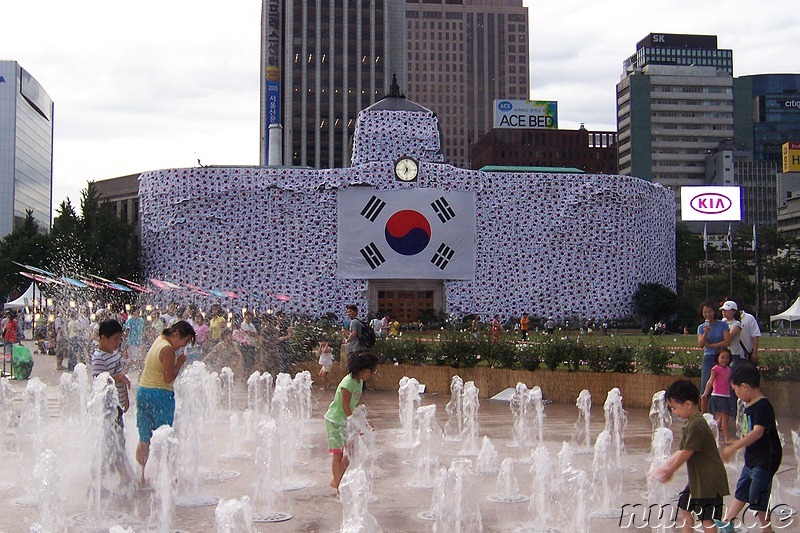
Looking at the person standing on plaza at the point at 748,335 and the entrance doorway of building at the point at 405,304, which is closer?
the person standing on plaza at the point at 748,335

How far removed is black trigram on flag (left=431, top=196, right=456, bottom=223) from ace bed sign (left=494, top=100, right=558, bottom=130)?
48792mm

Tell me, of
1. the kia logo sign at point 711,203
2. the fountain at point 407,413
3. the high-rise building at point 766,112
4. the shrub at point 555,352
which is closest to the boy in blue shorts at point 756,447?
the fountain at point 407,413

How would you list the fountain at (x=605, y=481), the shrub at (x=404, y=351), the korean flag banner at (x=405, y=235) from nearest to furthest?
the fountain at (x=605, y=481) → the shrub at (x=404, y=351) → the korean flag banner at (x=405, y=235)

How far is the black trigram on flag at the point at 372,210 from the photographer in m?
42.7

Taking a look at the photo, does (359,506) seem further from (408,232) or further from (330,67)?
(330,67)

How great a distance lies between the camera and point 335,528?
711cm

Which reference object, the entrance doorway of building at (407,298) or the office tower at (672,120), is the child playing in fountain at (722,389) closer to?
the entrance doorway of building at (407,298)

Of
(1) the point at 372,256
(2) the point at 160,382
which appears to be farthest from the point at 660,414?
(1) the point at 372,256

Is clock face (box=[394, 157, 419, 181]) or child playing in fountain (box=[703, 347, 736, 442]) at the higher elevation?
clock face (box=[394, 157, 419, 181])

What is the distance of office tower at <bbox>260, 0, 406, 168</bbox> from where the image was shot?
9256 cm

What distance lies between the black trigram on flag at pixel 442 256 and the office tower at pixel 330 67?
166 feet

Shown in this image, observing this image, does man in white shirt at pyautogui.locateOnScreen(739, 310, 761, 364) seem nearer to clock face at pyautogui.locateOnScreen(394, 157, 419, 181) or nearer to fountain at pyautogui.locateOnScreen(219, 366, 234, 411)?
fountain at pyautogui.locateOnScreen(219, 366, 234, 411)

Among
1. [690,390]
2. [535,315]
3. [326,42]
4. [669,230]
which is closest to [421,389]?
[690,390]

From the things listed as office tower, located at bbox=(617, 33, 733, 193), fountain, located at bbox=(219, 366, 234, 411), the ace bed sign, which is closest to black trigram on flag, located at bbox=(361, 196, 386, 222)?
fountain, located at bbox=(219, 366, 234, 411)
